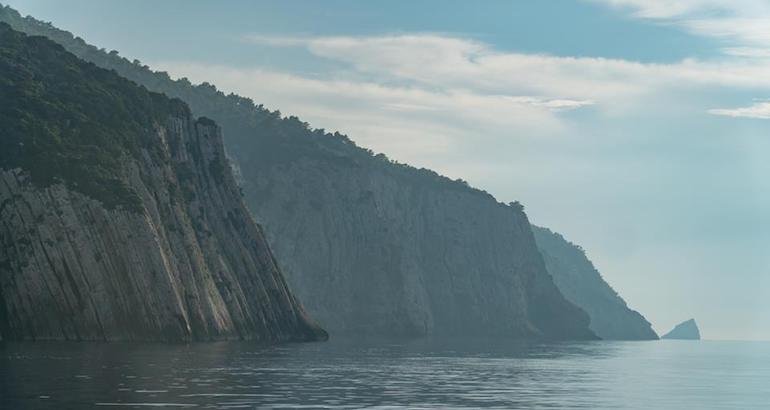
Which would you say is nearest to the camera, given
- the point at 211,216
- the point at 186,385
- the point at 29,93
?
the point at 186,385

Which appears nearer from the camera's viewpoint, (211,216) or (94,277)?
(94,277)

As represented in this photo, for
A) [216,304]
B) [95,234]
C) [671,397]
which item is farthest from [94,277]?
[671,397]

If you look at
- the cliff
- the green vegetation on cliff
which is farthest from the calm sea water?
the green vegetation on cliff

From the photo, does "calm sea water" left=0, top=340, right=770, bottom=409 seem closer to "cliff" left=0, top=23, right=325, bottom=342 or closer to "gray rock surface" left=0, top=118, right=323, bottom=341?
"gray rock surface" left=0, top=118, right=323, bottom=341

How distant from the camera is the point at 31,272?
387 ft

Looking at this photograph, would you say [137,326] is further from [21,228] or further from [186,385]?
[186,385]

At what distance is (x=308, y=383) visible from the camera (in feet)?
251

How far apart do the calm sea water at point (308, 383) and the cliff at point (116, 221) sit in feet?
27.8

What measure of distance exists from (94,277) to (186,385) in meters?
56.7

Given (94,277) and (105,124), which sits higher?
(105,124)

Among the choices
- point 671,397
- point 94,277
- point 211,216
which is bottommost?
point 671,397

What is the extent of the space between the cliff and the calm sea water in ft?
27.8

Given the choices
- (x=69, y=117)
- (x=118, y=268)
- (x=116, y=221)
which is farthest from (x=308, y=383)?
(x=69, y=117)

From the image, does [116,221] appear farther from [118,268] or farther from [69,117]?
[69,117]
